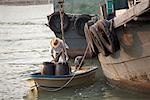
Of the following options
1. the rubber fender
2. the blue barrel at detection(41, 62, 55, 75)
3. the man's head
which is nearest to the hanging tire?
the rubber fender

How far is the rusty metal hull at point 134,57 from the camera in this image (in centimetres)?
830

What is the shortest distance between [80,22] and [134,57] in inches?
286

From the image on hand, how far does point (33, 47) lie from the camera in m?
21.9

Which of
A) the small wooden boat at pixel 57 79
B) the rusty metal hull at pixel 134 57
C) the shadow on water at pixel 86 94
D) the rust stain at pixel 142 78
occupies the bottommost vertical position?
the shadow on water at pixel 86 94

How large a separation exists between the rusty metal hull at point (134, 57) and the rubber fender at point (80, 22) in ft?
19.9

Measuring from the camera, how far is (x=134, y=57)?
28.7 ft

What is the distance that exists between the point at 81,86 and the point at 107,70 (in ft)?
3.47

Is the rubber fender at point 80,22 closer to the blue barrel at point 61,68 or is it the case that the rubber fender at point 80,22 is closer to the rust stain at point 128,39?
the blue barrel at point 61,68

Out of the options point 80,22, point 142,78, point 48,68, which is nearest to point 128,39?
point 142,78

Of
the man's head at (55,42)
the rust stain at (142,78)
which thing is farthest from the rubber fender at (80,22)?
the rust stain at (142,78)

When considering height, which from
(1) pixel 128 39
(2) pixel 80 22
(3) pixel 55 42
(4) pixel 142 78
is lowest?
(4) pixel 142 78

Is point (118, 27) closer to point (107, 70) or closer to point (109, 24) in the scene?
point (109, 24)

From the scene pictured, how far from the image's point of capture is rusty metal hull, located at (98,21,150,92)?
830 centimetres

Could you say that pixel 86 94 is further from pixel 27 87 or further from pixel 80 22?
pixel 80 22
